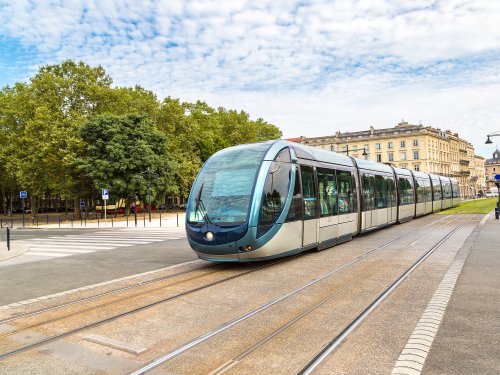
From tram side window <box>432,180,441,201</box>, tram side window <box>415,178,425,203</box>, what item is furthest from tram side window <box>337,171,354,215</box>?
tram side window <box>432,180,441,201</box>

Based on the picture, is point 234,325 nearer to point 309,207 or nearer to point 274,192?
point 274,192

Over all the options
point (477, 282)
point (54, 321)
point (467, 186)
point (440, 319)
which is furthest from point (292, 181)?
point (467, 186)

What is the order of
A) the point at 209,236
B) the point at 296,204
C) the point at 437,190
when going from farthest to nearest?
1. the point at 437,190
2. the point at 296,204
3. the point at 209,236

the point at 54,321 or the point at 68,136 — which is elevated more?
the point at 68,136

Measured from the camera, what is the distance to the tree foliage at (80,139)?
38.5 meters

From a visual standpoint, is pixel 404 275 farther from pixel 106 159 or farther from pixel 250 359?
pixel 106 159

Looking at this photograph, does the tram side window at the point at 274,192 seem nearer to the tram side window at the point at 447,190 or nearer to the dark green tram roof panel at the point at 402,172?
the dark green tram roof panel at the point at 402,172

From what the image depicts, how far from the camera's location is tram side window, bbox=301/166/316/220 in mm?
11289

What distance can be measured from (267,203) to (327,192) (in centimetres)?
360

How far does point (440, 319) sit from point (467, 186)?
443 ft

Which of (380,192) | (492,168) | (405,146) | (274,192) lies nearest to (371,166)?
(380,192)

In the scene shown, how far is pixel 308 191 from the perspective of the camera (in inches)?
453

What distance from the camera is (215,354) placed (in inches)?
183

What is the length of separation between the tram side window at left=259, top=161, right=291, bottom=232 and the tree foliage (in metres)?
30.4
